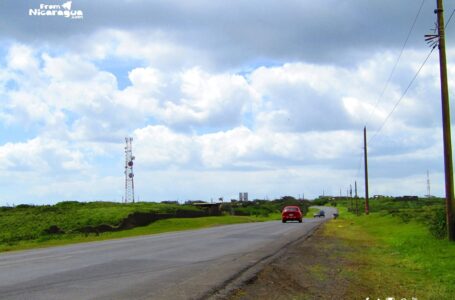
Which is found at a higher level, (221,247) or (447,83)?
(447,83)

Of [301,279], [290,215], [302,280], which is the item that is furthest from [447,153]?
[290,215]

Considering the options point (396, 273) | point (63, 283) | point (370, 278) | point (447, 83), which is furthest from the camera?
point (447, 83)

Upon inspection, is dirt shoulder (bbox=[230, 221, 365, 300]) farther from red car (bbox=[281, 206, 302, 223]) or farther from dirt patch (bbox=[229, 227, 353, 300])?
red car (bbox=[281, 206, 302, 223])

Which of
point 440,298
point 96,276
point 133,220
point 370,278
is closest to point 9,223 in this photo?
point 133,220

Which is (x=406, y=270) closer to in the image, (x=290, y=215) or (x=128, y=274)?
(x=128, y=274)

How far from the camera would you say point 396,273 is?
14.7m

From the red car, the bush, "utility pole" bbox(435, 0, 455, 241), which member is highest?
"utility pole" bbox(435, 0, 455, 241)

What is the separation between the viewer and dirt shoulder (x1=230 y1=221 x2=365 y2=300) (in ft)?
36.3

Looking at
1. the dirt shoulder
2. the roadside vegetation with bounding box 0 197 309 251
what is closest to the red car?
the roadside vegetation with bounding box 0 197 309 251

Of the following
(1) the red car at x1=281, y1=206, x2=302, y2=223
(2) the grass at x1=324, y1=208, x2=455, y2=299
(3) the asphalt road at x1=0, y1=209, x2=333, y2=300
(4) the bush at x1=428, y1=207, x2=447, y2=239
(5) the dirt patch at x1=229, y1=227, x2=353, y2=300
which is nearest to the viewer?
(3) the asphalt road at x1=0, y1=209, x2=333, y2=300

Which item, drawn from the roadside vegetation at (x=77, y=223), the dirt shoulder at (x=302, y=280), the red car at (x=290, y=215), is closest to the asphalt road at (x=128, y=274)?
the dirt shoulder at (x=302, y=280)

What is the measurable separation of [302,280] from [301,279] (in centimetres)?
17

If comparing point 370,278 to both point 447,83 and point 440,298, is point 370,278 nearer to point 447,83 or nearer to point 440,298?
Result: point 440,298

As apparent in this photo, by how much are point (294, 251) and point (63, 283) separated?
10.6 metres
